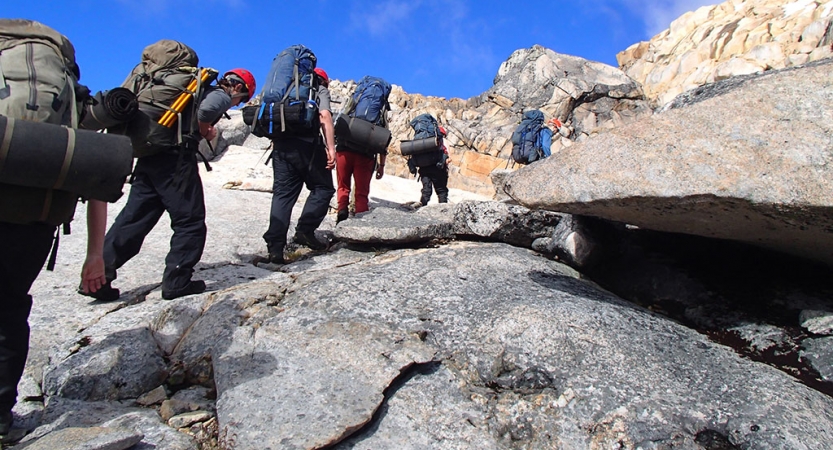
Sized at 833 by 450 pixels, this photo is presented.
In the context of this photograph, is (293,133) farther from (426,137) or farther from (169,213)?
(426,137)

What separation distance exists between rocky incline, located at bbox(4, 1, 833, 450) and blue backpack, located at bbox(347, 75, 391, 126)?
3.35m

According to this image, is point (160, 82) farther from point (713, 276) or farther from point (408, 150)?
point (408, 150)

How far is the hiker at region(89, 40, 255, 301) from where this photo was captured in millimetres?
5402

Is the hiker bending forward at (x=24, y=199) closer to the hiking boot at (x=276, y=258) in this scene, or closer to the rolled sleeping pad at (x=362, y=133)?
the hiking boot at (x=276, y=258)

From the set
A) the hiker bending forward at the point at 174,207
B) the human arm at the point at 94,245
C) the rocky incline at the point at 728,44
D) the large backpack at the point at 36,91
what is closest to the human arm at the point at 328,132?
the hiker bending forward at the point at 174,207

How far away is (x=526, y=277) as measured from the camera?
222 inches

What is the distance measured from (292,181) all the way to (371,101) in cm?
224

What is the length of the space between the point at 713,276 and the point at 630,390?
93.6 inches

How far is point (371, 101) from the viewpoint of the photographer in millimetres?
8797

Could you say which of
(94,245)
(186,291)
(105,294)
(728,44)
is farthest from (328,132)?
(728,44)

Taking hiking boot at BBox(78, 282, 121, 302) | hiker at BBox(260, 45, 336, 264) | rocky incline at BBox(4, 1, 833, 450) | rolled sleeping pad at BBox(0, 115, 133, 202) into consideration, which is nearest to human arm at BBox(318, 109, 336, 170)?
hiker at BBox(260, 45, 336, 264)

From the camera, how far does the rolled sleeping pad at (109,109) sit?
14.5 feet

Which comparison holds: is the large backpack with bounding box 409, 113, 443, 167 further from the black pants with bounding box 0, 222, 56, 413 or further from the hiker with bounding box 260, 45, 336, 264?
the black pants with bounding box 0, 222, 56, 413

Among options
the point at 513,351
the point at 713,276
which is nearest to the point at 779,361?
the point at 713,276
